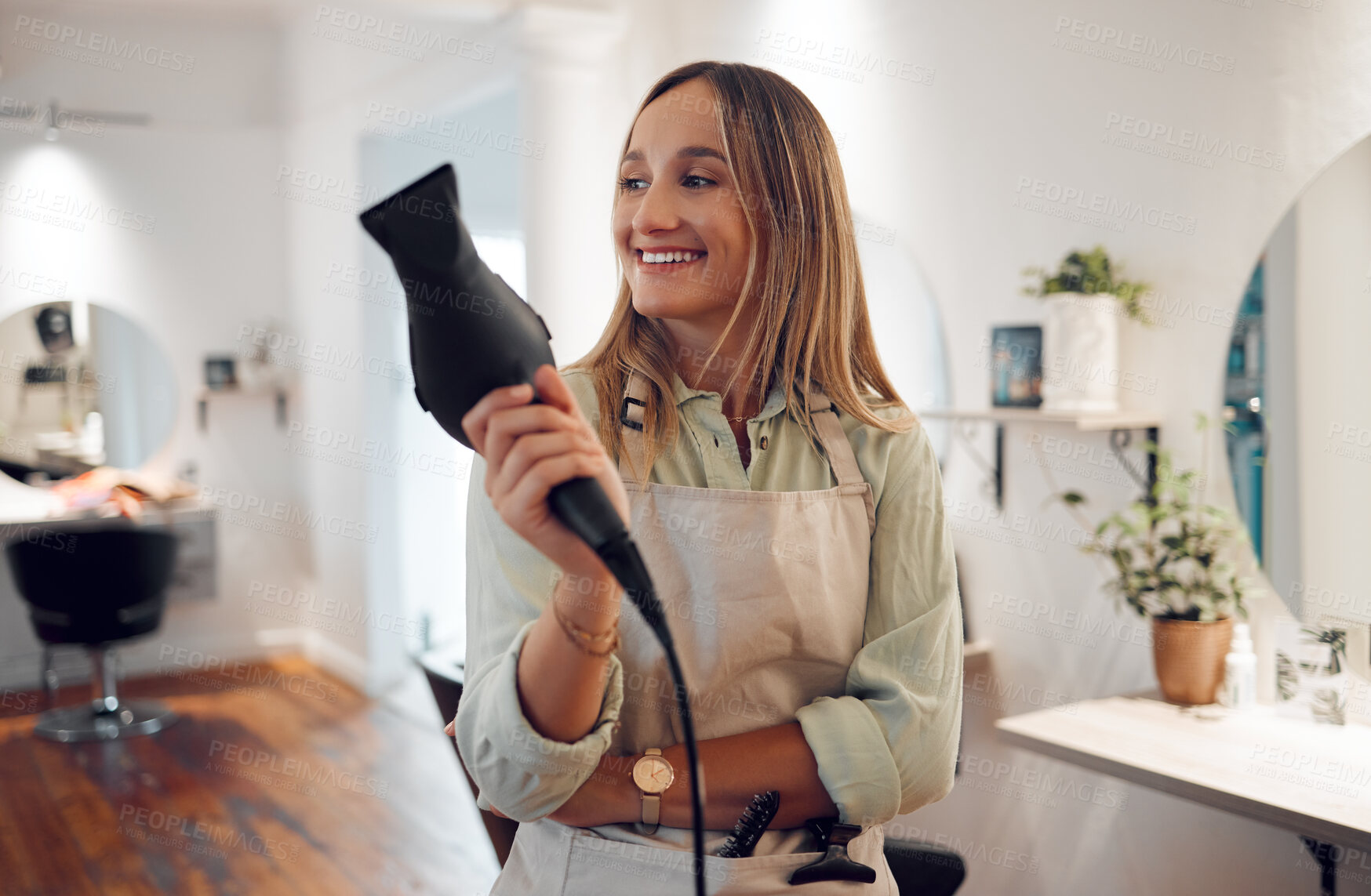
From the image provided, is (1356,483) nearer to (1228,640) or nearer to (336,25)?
(1228,640)

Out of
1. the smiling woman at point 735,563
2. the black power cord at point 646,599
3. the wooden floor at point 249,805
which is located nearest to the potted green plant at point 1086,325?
the smiling woman at point 735,563

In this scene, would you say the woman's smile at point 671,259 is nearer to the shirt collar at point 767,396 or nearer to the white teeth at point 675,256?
the white teeth at point 675,256


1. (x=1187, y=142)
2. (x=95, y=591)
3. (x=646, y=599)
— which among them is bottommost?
(x=95, y=591)

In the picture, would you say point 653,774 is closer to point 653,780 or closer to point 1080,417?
point 653,780

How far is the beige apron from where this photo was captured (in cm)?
92

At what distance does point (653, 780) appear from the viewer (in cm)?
91

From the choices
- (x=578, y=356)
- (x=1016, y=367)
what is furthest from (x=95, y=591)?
(x=1016, y=367)

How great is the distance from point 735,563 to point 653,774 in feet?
0.63

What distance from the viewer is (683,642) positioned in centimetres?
94

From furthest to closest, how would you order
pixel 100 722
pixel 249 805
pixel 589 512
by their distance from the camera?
pixel 100 722 < pixel 249 805 < pixel 589 512

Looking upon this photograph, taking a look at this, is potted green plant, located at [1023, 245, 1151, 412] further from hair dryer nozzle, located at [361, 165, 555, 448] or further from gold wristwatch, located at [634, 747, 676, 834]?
hair dryer nozzle, located at [361, 165, 555, 448]

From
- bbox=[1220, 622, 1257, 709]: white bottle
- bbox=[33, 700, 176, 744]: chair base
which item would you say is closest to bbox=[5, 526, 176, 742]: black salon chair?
bbox=[33, 700, 176, 744]: chair base

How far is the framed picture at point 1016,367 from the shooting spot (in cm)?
223

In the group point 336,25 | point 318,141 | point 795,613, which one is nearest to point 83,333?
point 318,141
